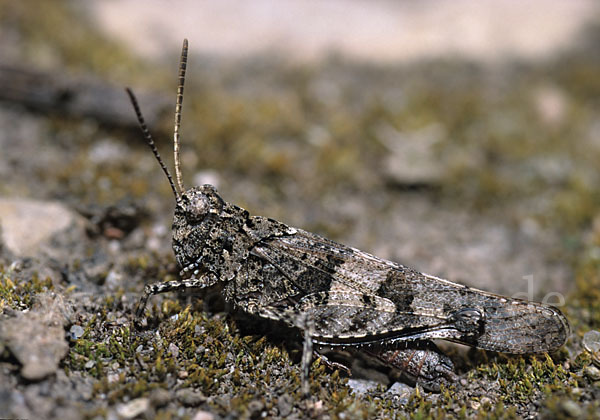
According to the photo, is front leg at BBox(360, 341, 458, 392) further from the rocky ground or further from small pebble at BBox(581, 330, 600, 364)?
small pebble at BBox(581, 330, 600, 364)

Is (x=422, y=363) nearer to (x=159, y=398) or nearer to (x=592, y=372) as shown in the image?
(x=592, y=372)

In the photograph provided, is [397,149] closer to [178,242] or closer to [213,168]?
[213,168]

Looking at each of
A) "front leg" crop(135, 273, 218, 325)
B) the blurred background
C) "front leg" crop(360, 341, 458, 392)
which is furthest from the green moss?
"front leg" crop(360, 341, 458, 392)

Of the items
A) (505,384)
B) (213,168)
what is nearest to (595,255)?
(505,384)

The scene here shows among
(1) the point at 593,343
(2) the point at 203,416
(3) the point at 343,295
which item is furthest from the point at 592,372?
(2) the point at 203,416

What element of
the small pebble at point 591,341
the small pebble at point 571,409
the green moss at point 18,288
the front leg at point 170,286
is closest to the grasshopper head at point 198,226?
the front leg at point 170,286

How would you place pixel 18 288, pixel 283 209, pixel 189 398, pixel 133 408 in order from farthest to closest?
pixel 283 209, pixel 18 288, pixel 189 398, pixel 133 408

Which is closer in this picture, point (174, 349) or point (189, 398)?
point (189, 398)
